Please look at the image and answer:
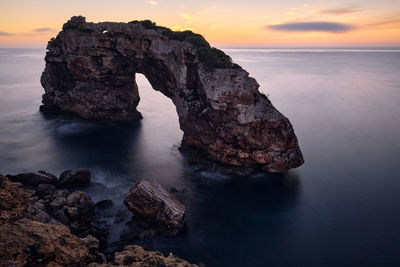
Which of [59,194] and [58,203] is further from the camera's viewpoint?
[59,194]

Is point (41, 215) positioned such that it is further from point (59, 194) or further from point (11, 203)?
point (11, 203)

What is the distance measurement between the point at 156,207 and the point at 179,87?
61.8 ft

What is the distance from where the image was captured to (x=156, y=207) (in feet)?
78.3

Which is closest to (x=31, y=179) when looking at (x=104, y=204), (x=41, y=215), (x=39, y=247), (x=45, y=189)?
(x=45, y=189)

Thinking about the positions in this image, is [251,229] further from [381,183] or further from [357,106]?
[357,106]

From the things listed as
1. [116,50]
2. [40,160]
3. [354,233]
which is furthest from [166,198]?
[116,50]

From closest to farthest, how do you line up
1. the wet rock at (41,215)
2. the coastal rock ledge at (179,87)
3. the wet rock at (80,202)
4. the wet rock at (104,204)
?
the wet rock at (41,215) < the wet rock at (80,202) < the wet rock at (104,204) < the coastal rock ledge at (179,87)

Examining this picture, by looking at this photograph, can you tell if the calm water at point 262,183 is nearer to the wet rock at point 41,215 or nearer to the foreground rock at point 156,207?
the foreground rock at point 156,207

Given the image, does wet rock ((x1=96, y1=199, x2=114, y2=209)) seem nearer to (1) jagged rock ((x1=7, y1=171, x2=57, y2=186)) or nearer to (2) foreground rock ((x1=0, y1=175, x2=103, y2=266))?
(1) jagged rock ((x1=7, y1=171, x2=57, y2=186))

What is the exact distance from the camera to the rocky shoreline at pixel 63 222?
35.5 feet

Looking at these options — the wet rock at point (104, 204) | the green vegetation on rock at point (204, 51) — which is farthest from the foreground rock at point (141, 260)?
the green vegetation on rock at point (204, 51)

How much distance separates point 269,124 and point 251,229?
12.6m

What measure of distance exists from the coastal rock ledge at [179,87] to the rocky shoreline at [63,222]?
41.7 ft

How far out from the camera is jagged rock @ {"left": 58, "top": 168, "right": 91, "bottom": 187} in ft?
98.7
